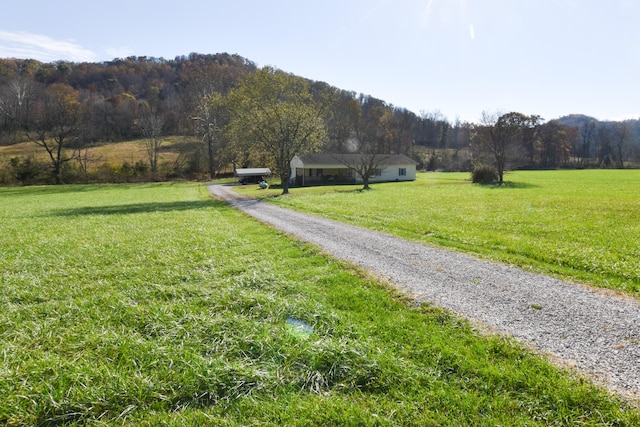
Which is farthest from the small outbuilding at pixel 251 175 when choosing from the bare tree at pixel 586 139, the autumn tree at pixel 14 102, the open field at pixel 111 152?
the bare tree at pixel 586 139

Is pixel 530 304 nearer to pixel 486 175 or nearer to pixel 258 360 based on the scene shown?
pixel 258 360

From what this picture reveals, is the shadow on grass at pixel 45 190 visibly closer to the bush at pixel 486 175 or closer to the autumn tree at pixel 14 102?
the autumn tree at pixel 14 102

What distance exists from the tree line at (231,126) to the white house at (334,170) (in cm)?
503

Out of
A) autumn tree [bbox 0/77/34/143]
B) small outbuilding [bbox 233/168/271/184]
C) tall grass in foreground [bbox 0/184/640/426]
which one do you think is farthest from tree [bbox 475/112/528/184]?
autumn tree [bbox 0/77/34/143]

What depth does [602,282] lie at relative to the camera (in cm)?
688

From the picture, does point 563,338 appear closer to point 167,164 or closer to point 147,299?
point 147,299

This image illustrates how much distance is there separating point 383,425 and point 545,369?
2150 millimetres

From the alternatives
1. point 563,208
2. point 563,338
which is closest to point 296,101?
point 563,208

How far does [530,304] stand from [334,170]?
48.5 meters

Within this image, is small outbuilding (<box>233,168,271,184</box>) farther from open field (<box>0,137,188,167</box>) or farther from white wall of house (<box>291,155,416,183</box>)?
open field (<box>0,137,188,167</box>)

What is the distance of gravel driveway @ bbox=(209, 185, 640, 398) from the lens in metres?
4.04

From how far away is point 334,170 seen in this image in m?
53.5

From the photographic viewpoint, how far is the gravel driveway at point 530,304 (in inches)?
159

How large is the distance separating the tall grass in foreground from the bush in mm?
45944
